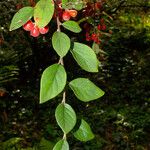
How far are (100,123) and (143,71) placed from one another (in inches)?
63.7

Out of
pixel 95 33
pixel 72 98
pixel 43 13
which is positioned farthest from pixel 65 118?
pixel 72 98

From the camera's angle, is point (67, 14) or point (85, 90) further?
point (67, 14)

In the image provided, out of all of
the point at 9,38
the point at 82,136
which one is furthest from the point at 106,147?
the point at 82,136

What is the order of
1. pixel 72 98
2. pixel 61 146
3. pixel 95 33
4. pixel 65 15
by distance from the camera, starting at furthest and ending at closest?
pixel 72 98, pixel 95 33, pixel 65 15, pixel 61 146

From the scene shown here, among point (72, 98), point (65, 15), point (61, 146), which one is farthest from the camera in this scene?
point (72, 98)

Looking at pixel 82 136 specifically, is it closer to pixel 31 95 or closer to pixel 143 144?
pixel 143 144

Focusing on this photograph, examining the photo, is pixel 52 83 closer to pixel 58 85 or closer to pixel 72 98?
pixel 58 85

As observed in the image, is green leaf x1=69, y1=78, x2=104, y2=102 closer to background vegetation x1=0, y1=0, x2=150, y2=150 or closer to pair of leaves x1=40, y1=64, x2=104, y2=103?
pair of leaves x1=40, y1=64, x2=104, y2=103

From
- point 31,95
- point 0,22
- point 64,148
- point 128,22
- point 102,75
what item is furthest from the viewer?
point 128,22

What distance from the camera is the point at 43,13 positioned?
56 cm

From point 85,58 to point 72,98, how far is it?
4.28 m

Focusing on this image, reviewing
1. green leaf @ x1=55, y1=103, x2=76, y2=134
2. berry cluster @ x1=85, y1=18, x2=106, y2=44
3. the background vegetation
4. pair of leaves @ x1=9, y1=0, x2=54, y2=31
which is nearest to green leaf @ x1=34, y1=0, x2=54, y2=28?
pair of leaves @ x1=9, y1=0, x2=54, y2=31

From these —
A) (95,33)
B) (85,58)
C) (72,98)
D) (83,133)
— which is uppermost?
(85,58)

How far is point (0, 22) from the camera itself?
4184 mm
